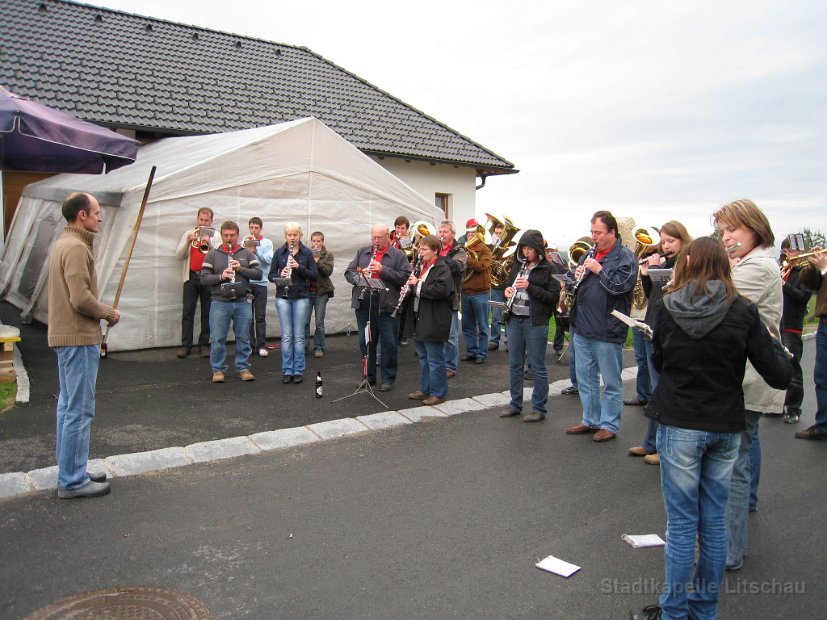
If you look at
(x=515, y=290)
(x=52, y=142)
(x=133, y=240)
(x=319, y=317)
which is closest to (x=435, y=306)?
(x=515, y=290)

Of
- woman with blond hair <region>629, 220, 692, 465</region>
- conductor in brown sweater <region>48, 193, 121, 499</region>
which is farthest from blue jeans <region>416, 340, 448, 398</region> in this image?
conductor in brown sweater <region>48, 193, 121, 499</region>

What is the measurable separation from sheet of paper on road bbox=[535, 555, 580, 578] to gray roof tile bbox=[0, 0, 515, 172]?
1352cm

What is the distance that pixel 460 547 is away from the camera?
13.0ft

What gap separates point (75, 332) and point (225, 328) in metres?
3.50

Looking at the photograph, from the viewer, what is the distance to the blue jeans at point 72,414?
447 centimetres

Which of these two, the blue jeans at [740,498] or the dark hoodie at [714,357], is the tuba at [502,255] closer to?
the blue jeans at [740,498]

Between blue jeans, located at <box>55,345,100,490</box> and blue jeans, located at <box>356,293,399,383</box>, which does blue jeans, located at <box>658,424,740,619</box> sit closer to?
blue jeans, located at <box>55,345,100,490</box>

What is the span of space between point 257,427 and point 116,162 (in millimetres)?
3825

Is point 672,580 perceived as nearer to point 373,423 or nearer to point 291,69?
point 373,423

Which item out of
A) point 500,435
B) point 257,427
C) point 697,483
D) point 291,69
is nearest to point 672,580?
point 697,483

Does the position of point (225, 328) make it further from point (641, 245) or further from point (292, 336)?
point (641, 245)

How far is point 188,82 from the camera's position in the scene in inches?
658

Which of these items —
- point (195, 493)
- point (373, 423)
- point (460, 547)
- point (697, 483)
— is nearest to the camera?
point (697, 483)

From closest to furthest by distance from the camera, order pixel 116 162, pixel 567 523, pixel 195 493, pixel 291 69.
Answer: pixel 567 523
pixel 195 493
pixel 116 162
pixel 291 69
